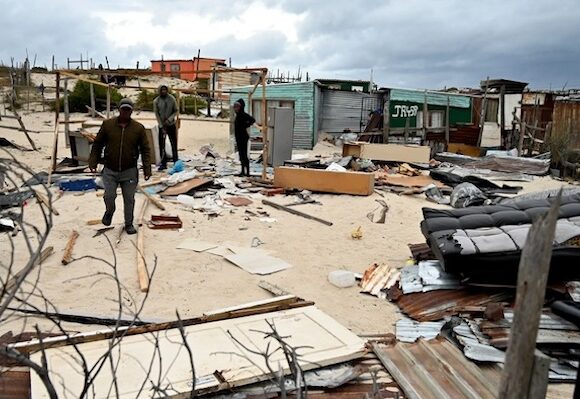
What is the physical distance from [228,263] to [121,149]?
2.21 metres

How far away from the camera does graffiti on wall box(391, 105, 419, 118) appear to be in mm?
20078

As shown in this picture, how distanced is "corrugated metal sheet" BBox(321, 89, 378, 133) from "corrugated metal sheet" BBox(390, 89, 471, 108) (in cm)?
97

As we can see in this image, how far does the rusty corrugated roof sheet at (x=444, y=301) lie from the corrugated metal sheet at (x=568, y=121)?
12.8m

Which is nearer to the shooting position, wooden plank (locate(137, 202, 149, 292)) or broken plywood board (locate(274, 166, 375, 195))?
wooden plank (locate(137, 202, 149, 292))

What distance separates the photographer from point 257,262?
674 centimetres

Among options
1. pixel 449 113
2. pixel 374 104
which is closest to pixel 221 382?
pixel 374 104

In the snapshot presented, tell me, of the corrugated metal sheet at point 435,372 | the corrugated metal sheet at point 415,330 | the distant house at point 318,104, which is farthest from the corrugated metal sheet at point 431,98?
the corrugated metal sheet at point 435,372

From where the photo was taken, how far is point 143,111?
2952 centimetres

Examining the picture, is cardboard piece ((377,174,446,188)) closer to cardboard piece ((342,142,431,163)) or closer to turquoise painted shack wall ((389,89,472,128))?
cardboard piece ((342,142,431,163))

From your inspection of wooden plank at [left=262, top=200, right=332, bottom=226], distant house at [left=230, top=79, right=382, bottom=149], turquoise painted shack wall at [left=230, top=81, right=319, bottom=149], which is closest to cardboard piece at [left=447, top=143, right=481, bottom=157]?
distant house at [left=230, top=79, right=382, bottom=149]

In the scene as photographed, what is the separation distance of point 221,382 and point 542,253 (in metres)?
2.45

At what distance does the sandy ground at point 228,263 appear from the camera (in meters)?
5.32

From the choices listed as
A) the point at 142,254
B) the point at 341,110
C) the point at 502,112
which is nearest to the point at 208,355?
the point at 142,254

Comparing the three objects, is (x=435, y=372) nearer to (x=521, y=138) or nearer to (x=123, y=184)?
(x=123, y=184)
